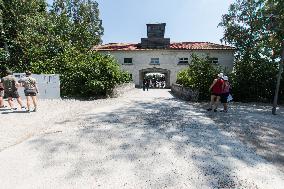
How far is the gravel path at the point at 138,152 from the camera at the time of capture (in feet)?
16.1

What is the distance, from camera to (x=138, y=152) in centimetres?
642

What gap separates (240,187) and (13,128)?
682 centimetres

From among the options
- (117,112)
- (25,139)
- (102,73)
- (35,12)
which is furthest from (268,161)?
(35,12)

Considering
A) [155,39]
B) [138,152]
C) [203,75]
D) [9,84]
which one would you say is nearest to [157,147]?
[138,152]

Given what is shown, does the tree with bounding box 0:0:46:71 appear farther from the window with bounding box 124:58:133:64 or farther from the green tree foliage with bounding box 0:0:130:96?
the window with bounding box 124:58:133:64

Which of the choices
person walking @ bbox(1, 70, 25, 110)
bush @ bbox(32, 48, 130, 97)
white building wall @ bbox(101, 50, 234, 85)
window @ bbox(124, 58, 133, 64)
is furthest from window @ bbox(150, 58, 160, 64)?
person walking @ bbox(1, 70, 25, 110)

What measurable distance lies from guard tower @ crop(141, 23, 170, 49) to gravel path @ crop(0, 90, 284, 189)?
29.1m

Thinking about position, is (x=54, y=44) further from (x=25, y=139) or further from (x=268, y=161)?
(x=268, y=161)

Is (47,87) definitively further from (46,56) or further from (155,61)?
(155,61)

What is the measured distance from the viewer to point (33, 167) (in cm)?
541

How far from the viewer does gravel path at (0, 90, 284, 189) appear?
4910 millimetres

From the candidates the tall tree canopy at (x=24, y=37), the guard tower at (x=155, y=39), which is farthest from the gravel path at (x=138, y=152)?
the guard tower at (x=155, y=39)

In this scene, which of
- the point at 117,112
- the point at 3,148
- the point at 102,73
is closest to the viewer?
the point at 3,148

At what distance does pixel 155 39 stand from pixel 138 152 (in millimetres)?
33807
